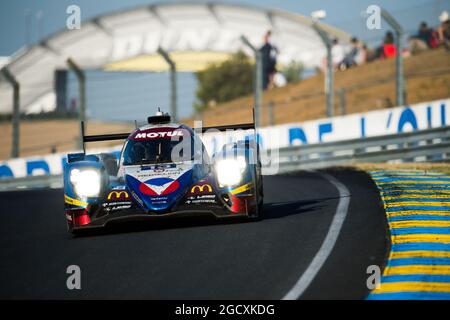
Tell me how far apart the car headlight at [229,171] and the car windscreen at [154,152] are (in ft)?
2.62

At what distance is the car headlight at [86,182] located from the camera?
34.0ft

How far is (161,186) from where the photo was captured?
10.1m

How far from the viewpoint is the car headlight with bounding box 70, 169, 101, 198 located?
10.4 meters

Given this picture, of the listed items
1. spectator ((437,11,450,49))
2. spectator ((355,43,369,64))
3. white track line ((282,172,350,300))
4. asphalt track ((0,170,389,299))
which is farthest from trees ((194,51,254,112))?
asphalt track ((0,170,389,299))

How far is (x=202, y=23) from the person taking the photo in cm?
5856

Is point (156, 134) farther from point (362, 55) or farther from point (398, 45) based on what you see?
point (362, 55)

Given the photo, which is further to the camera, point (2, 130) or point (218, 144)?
point (2, 130)

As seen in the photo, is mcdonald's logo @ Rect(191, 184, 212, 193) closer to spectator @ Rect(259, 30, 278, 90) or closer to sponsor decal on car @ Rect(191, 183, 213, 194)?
sponsor decal on car @ Rect(191, 183, 213, 194)

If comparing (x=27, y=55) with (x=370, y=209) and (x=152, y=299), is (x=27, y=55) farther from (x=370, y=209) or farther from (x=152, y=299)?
(x=152, y=299)

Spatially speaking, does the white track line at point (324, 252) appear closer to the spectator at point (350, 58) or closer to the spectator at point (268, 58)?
the spectator at point (268, 58)

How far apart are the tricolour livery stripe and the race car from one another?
5.68 feet
